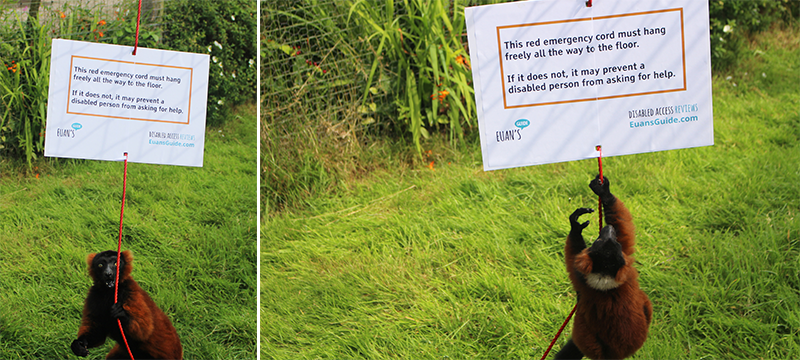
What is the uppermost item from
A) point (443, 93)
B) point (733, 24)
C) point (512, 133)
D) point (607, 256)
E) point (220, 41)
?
point (733, 24)

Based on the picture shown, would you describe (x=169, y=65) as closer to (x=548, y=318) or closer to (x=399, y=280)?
(x=399, y=280)

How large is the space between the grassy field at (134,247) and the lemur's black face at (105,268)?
3.61 feet

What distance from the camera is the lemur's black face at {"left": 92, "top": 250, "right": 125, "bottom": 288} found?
5.49 feet

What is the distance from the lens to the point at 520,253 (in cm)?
290

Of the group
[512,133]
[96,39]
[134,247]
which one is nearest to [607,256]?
[512,133]

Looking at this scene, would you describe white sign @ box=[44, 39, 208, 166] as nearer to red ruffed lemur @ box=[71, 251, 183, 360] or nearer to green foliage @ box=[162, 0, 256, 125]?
red ruffed lemur @ box=[71, 251, 183, 360]

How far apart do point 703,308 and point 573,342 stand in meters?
1.38

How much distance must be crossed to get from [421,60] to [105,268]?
267cm

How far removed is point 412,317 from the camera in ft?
8.73

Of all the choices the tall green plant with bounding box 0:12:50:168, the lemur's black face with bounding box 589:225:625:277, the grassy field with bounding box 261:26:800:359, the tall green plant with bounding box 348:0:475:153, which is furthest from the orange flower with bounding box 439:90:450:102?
the tall green plant with bounding box 0:12:50:168

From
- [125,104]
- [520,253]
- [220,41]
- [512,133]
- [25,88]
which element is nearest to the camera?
[512,133]

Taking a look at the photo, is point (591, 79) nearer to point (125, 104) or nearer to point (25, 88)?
point (125, 104)

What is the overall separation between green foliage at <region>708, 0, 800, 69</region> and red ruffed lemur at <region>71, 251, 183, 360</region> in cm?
495

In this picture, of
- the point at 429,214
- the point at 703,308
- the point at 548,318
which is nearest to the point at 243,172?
the point at 429,214
